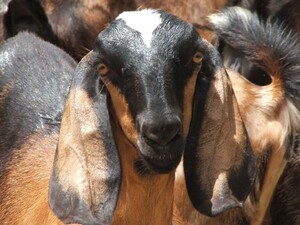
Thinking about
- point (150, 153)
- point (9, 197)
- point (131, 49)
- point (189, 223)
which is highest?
point (131, 49)

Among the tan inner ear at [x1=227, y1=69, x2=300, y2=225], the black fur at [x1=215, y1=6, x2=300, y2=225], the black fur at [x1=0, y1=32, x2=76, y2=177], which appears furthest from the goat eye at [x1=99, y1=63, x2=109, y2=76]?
the black fur at [x1=215, y1=6, x2=300, y2=225]

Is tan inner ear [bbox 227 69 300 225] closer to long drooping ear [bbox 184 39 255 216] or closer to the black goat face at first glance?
long drooping ear [bbox 184 39 255 216]

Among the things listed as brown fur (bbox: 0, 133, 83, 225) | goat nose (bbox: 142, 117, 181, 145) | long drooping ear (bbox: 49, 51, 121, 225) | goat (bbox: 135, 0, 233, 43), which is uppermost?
goat nose (bbox: 142, 117, 181, 145)

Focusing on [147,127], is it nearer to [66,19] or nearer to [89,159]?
[89,159]

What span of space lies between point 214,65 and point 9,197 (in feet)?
4.04

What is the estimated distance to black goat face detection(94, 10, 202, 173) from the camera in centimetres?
293

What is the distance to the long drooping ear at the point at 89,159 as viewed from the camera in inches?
124

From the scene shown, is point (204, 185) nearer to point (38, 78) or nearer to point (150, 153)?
point (150, 153)

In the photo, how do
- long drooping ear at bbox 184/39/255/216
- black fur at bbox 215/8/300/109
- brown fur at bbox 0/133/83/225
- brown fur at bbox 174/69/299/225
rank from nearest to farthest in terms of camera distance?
long drooping ear at bbox 184/39/255/216 < brown fur at bbox 0/133/83/225 < brown fur at bbox 174/69/299/225 < black fur at bbox 215/8/300/109

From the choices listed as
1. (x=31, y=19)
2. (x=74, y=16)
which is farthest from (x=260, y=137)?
(x=31, y=19)

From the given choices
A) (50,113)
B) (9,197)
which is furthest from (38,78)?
(9,197)

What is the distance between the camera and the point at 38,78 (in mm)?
4312

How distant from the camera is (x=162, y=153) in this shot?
298cm

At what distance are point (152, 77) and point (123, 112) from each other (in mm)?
201
